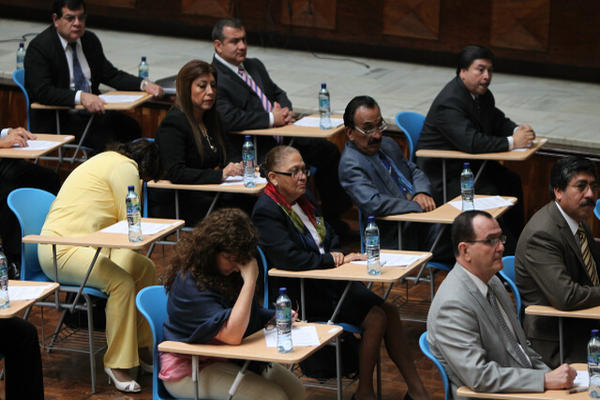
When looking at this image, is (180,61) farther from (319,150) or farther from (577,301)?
(577,301)

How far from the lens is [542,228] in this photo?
176 inches

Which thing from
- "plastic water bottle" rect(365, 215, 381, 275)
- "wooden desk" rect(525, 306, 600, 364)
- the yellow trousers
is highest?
"plastic water bottle" rect(365, 215, 381, 275)

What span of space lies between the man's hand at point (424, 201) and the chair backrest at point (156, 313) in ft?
6.26

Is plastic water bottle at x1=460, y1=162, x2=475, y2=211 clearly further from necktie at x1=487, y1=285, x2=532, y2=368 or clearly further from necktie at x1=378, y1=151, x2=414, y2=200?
necktie at x1=487, y1=285, x2=532, y2=368

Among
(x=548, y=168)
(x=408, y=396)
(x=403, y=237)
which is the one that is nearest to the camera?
(x=408, y=396)

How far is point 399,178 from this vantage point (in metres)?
5.90

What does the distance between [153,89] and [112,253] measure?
240cm

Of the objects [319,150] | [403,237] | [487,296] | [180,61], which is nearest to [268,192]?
[403,237]

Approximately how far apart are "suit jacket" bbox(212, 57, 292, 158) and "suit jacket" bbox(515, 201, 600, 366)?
262 centimetres

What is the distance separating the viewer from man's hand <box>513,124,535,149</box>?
21.1 ft

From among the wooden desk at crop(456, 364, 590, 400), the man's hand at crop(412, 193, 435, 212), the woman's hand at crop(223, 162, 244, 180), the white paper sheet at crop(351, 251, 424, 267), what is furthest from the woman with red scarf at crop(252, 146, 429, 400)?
the wooden desk at crop(456, 364, 590, 400)

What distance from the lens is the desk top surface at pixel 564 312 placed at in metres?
4.29

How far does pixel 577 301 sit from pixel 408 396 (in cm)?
94

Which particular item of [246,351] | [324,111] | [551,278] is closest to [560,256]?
[551,278]
